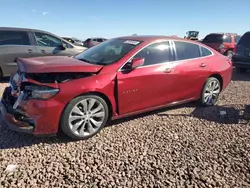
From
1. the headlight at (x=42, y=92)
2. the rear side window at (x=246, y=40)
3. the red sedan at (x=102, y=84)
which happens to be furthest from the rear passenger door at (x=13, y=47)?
the rear side window at (x=246, y=40)

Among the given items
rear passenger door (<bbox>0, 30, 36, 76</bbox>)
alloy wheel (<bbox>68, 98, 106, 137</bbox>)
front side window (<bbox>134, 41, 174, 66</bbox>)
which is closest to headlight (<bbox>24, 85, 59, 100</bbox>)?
alloy wheel (<bbox>68, 98, 106, 137</bbox>)

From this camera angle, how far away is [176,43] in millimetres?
4250

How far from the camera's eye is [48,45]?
6.99 meters

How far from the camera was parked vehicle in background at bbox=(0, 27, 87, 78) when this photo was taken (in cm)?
638

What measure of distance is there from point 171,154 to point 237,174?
0.77m

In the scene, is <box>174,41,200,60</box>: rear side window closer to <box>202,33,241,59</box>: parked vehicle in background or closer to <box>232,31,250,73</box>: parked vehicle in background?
<box>232,31,250,73</box>: parked vehicle in background

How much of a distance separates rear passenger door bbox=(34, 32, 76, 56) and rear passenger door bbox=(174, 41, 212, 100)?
12.3 feet

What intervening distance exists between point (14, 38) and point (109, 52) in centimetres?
397

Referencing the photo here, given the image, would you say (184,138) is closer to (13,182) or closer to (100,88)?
(100,88)

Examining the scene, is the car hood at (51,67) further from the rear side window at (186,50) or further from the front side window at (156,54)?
the rear side window at (186,50)

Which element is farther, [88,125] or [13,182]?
[88,125]

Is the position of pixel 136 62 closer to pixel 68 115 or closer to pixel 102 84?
pixel 102 84

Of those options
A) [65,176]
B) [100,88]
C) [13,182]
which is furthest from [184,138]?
[13,182]

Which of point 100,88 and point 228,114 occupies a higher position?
point 100,88
